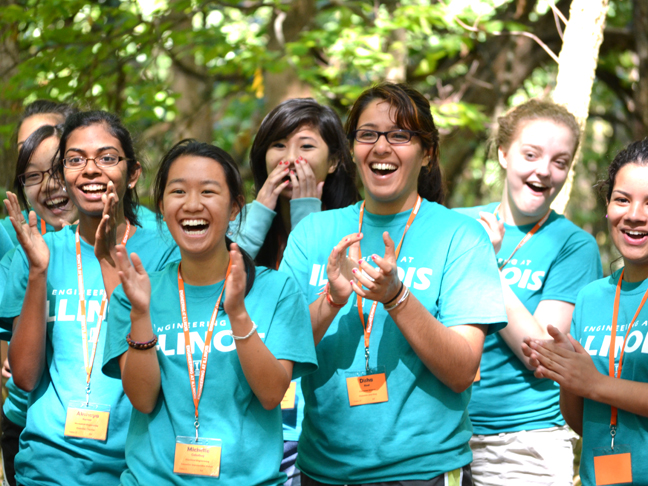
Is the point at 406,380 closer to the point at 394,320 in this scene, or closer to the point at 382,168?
the point at 394,320

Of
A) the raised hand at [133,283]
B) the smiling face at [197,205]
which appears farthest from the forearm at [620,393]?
the raised hand at [133,283]

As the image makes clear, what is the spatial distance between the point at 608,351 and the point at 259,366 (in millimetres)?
1146

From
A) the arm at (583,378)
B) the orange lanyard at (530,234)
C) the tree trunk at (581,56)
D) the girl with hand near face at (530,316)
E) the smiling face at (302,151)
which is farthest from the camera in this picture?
the tree trunk at (581,56)

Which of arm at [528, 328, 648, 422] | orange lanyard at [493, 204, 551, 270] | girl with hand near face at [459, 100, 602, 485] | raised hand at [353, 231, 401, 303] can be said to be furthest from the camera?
orange lanyard at [493, 204, 551, 270]

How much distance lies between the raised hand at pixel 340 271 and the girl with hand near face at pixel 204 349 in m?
0.13

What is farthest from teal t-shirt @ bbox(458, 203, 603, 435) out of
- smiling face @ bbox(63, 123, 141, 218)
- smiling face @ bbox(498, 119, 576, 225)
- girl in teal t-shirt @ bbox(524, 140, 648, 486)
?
smiling face @ bbox(63, 123, 141, 218)

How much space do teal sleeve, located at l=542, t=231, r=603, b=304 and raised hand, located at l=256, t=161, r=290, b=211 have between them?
3.77 feet

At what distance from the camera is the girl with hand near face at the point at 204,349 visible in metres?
1.91

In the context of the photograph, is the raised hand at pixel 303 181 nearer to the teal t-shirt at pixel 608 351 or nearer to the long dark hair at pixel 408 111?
the long dark hair at pixel 408 111

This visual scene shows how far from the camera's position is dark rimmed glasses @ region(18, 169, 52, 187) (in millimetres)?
2938

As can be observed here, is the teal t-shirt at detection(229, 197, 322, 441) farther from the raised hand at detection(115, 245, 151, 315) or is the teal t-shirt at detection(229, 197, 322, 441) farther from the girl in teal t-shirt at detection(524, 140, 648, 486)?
the girl in teal t-shirt at detection(524, 140, 648, 486)

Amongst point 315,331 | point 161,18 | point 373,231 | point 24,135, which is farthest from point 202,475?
point 161,18

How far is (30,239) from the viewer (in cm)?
232

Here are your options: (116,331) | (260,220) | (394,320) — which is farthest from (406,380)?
(260,220)
